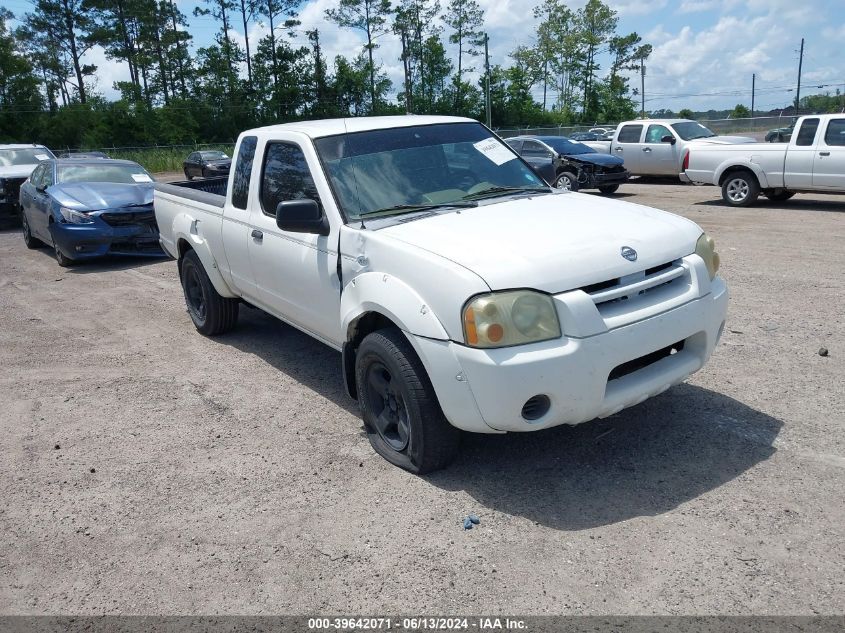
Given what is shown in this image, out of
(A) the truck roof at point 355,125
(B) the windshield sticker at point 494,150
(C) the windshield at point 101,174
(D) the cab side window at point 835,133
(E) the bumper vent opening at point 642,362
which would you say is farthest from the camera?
(D) the cab side window at point 835,133

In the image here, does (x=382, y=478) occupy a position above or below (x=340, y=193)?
below

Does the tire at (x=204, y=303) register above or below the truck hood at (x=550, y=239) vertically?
below

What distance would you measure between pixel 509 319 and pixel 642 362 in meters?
0.93

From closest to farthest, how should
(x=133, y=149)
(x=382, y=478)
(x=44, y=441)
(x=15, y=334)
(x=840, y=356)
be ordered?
1. (x=382, y=478)
2. (x=44, y=441)
3. (x=840, y=356)
4. (x=15, y=334)
5. (x=133, y=149)

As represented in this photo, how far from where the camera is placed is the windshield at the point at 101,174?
39.6ft

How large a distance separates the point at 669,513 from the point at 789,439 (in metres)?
1.19

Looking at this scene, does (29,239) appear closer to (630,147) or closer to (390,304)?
(390,304)

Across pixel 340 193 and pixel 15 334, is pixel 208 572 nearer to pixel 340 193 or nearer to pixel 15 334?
pixel 340 193

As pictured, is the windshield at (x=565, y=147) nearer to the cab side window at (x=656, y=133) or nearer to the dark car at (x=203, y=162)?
Answer: the cab side window at (x=656, y=133)

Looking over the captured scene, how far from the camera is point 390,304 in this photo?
12.6ft

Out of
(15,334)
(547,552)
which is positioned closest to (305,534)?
(547,552)

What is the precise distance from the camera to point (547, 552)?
3.27 m

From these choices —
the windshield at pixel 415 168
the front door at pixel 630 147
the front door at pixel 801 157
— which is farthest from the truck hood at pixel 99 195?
the front door at pixel 630 147

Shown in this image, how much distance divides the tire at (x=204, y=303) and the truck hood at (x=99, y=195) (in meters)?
4.71
